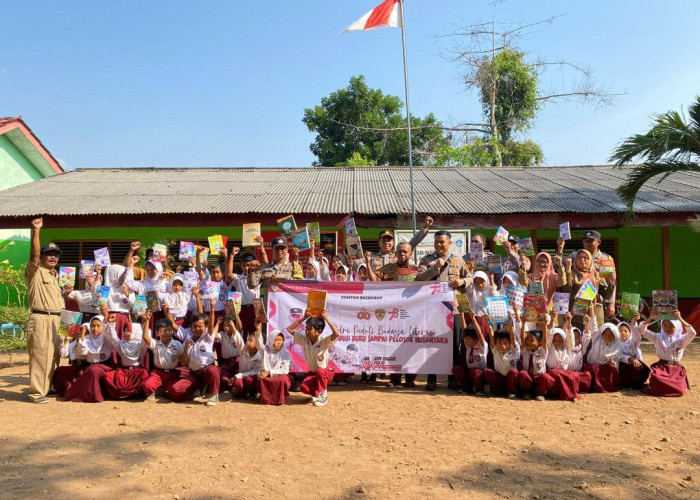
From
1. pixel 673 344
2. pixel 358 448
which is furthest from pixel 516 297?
pixel 358 448

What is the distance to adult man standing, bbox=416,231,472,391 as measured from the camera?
18.9ft

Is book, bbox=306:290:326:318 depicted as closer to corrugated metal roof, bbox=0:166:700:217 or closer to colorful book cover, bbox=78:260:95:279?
colorful book cover, bbox=78:260:95:279

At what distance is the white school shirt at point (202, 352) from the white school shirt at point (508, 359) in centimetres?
294

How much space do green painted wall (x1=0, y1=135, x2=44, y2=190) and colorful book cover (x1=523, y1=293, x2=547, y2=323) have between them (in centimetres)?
1393

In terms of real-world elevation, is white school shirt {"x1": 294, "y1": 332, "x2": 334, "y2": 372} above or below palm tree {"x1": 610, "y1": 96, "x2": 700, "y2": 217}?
below

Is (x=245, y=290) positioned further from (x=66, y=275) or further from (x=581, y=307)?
(x=581, y=307)

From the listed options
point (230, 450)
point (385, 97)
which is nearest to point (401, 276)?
point (230, 450)

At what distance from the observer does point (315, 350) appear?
5.48 m

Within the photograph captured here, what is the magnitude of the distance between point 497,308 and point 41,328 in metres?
4.58

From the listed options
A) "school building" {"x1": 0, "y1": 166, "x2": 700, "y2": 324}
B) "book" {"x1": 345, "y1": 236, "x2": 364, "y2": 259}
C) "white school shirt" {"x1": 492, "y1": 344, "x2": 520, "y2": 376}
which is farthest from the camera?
"school building" {"x1": 0, "y1": 166, "x2": 700, "y2": 324}

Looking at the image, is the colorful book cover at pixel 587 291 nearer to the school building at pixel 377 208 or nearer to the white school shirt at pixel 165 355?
the white school shirt at pixel 165 355

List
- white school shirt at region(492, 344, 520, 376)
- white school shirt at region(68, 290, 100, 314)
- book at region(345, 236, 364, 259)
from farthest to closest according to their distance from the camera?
book at region(345, 236, 364, 259) < white school shirt at region(68, 290, 100, 314) < white school shirt at region(492, 344, 520, 376)

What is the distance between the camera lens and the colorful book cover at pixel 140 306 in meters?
5.57

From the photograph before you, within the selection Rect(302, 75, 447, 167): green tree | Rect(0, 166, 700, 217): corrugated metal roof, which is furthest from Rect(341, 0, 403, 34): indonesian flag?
Rect(302, 75, 447, 167): green tree
